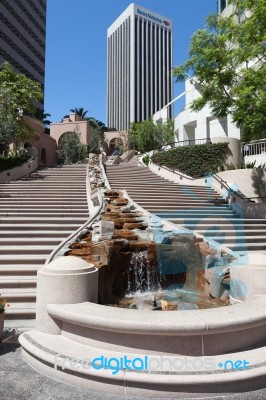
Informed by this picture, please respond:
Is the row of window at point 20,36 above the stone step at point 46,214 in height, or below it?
above

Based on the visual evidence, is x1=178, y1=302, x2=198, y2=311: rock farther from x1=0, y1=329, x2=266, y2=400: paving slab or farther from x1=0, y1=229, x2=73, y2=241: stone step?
x1=0, y1=229, x2=73, y2=241: stone step

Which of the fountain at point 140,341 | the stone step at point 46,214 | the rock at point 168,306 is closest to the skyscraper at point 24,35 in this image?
the stone step at point 46,214

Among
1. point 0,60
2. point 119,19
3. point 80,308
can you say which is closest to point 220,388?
point 80,308

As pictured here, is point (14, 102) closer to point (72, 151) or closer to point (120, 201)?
point (120, 201)

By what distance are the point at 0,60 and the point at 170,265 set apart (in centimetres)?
6532

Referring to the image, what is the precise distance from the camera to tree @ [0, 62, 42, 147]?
2072 cm

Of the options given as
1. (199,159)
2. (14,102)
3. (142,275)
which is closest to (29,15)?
(14,102)

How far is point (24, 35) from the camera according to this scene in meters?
72.0

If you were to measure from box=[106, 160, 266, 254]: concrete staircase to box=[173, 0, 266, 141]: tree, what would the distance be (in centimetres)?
382

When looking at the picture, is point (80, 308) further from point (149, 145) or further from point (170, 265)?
point (149, 145)

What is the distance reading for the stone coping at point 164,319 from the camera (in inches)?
154

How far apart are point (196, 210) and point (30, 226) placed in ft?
24.6

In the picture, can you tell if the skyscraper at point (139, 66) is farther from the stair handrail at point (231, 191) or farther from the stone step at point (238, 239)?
the stone step at point (238, 239)

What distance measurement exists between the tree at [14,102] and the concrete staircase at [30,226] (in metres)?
3.72
